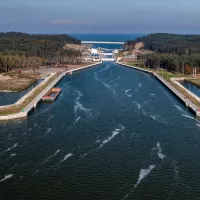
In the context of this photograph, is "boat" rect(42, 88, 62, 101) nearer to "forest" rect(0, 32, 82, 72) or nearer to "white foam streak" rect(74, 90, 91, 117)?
"white foam streak" rect(74, 90, 91, 117)

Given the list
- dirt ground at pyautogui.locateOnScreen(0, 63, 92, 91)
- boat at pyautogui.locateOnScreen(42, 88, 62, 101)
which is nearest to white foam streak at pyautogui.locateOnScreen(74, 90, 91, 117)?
boat at pyautogui.locateOnScreen(42, 88, 62, 101)

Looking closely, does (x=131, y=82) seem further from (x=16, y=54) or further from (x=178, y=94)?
(x=16, y=54)

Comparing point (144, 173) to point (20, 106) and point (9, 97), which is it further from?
point (9, 97)

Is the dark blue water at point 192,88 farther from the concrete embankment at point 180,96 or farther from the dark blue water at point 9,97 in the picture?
the dark blue water at point 9,97

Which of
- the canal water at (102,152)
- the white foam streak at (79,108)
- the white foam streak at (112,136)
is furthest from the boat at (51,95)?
the white foam streak at (112,136)

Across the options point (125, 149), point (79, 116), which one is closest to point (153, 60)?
point (79, 116)

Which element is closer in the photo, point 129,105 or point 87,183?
point 87,183

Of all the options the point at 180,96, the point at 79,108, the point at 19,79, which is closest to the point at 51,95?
the point at 79,108

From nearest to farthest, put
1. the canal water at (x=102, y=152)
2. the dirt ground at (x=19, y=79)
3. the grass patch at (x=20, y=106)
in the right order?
the canal water at (x=102, y=152), the grass patch at (x=20, y=106), the dirt ground at (x=19, y=79)
